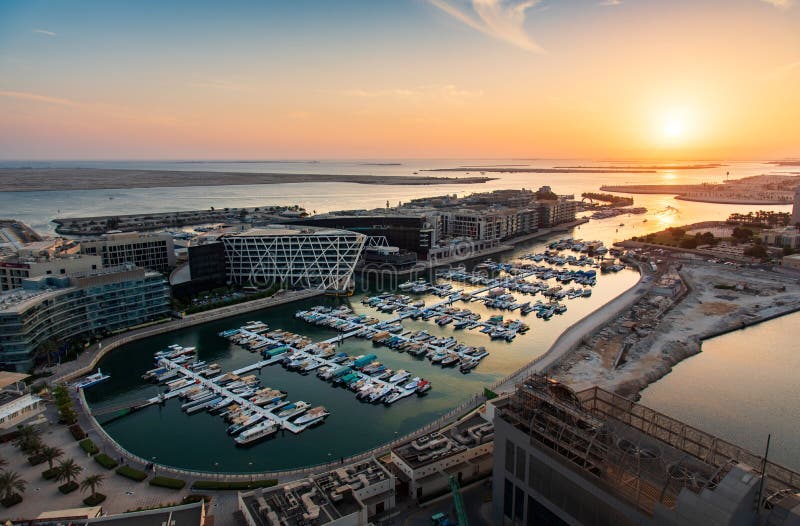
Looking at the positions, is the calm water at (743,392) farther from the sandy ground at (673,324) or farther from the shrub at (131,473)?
the shrub at (131,473)

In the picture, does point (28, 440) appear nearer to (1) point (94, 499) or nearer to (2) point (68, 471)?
(2) point (68, 471)

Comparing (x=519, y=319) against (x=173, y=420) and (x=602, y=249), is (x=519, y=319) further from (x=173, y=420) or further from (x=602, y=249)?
(x=602, y=249)

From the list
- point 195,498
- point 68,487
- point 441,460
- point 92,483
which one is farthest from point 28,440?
point 441,460

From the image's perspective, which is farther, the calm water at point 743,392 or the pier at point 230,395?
the pier at point 230,395

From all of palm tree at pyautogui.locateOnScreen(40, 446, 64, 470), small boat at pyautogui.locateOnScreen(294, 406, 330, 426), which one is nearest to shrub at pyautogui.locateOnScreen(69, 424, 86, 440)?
palm tree at pyautogui.locateOnScreen(40, 446, 64, 470)

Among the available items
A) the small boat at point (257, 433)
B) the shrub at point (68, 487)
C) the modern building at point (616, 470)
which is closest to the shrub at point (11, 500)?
the shrub at point (68, 487)

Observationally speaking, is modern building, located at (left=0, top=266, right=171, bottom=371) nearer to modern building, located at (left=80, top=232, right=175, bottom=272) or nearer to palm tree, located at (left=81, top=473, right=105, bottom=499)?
palm tree, located at (left=81, top=473, right=105, bottom=499)

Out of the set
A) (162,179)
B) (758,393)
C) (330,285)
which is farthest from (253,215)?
(162,179)
